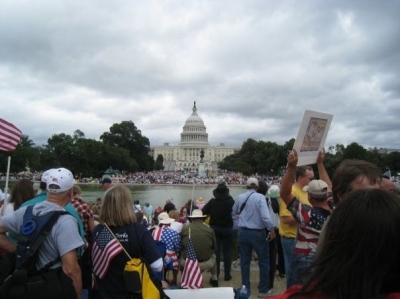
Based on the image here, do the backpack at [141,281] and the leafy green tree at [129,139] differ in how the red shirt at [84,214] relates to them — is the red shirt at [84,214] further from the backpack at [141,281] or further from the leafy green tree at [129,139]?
the leafy green tree at [129,139]

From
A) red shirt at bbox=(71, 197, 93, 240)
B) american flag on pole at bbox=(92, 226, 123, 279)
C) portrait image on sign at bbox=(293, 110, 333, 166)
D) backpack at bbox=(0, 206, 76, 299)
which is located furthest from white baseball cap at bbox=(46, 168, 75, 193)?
portrait image on sign at bbox=(293, 110, 333, 166)

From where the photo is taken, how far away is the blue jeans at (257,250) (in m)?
6.57

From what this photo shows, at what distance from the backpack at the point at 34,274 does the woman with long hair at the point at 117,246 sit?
2.03 feet

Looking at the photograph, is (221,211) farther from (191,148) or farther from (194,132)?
(194,132)

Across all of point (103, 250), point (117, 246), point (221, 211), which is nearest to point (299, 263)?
point (117, 246)

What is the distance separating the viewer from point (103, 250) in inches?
145

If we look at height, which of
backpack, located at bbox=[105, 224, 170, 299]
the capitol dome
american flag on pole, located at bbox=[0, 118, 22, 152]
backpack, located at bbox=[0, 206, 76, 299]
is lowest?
backpack, located at bbox=[105, 224, 170, 299]

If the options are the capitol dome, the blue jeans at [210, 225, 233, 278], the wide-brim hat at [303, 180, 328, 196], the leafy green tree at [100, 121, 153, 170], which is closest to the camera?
the wide-brim hat at [303, 180, 328, 196]

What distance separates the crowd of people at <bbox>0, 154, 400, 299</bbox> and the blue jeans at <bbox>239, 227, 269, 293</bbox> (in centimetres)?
2

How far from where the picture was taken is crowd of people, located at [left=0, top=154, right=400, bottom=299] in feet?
4.70

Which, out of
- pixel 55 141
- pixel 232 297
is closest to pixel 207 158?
pixel 55 141

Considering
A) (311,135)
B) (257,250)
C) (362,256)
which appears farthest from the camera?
(257,250)

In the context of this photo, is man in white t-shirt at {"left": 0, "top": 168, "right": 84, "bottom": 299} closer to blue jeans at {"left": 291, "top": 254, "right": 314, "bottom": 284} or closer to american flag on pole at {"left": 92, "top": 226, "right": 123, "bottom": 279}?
american flag on pole at {"left": 92, "top": 226, "right": 123, "bottom": 279}

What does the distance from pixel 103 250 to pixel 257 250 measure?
355cm
